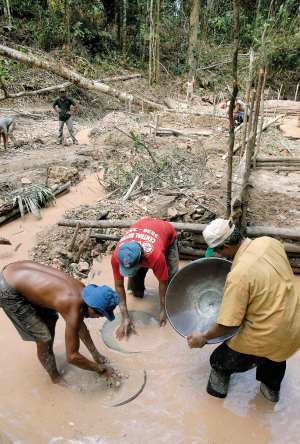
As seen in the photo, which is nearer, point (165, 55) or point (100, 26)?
point (100, 26)

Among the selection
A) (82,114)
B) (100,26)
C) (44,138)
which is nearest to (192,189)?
(44,138)

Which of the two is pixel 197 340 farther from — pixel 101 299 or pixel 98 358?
pixel 98 358

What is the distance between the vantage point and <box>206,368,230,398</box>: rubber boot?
2.43 metres

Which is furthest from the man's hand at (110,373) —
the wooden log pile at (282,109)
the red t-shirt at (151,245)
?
the wooden log pile at (282,109)

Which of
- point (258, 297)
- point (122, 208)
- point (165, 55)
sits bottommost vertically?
point (122, 208)

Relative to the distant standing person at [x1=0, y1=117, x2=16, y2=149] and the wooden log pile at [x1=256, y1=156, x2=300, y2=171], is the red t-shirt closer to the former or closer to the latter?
the wooden log pile at [x1=256, y1=156, x2=300, y2=171]

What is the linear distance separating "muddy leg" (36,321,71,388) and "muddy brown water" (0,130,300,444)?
0.26 ft

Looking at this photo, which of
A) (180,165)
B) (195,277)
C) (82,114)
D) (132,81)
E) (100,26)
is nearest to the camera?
(195,277)

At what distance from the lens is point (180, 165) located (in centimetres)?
673

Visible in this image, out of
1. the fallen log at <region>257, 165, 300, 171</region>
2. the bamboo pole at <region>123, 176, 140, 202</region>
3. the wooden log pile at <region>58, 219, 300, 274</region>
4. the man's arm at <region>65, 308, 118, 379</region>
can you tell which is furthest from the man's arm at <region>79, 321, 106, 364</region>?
the fallen log at <region>257, 165, 300, 171</region>

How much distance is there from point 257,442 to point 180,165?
5.36m

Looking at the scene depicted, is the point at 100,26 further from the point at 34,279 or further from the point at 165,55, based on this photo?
the point at 34,279

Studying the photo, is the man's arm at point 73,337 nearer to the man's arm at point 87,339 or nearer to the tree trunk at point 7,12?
the man's arm at point 87,339

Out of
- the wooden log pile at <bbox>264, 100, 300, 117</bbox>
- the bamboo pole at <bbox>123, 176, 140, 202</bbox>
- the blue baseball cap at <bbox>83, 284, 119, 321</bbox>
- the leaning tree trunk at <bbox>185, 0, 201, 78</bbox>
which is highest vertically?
the leaning tree trunk at <bbox>185, 0, 201, 78</bbox>
